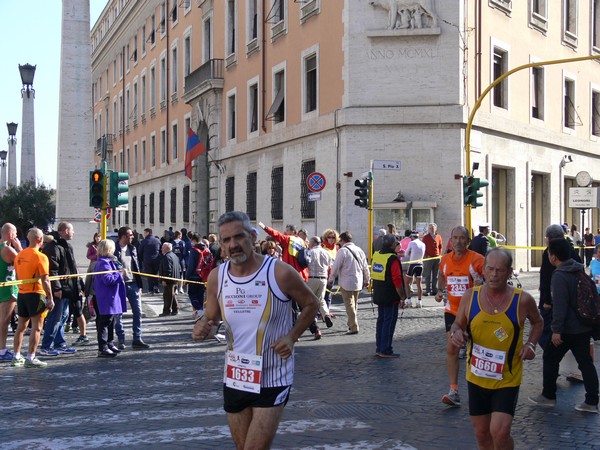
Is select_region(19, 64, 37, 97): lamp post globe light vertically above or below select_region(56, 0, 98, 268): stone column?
above

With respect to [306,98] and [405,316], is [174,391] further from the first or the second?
[306,98]

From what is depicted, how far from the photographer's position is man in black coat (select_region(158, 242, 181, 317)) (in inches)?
685

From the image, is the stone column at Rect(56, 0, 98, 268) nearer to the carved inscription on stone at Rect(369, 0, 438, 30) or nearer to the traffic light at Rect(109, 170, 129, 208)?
the traffic light at Rect(109, 170, 129, 208)

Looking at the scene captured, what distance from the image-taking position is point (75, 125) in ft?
65.6

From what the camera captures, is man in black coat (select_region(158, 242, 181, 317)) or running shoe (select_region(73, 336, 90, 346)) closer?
running shoe (select_region(73, 336, 90, 346))

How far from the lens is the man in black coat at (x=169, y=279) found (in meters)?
17.4

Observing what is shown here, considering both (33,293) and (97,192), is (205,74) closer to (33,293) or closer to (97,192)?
(97,192)

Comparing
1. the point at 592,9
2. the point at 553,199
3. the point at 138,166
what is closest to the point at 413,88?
the point at 553,199

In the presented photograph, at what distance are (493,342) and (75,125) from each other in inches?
641

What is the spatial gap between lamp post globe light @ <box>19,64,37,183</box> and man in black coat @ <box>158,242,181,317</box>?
72.2 ft

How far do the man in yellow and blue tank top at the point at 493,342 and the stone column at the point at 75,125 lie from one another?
51.0 feet

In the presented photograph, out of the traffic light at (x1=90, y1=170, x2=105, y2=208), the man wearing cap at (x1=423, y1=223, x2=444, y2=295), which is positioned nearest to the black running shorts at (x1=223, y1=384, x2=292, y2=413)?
the traffic light at (x1=90, y1=170, x2=105, y2=208)

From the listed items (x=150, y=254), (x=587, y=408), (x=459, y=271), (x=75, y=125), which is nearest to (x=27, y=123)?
(x=75, y=125)

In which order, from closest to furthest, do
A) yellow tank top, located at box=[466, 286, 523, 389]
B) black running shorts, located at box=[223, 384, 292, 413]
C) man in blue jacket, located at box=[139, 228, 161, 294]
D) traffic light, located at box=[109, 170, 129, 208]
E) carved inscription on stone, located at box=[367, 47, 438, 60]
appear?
black running shorts, located at box=[223, 384, 292, 413] → yellow tank top, located at box=[466, 286, 523, 389] → traffic light, located at box=[109, 170, 129, 208] → man in blue jacket, located at box=[139, 228, 161, 294] → carved inscription on stone, located at box=[367, 47, 438, 60]
